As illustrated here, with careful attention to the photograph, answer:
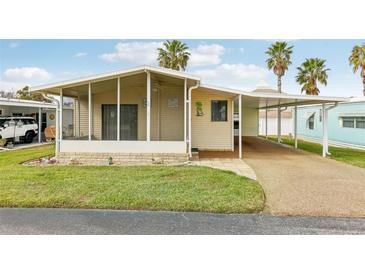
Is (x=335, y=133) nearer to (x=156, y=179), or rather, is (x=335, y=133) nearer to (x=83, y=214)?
(x=156, y=179)

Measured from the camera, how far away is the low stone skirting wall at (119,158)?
9992mm

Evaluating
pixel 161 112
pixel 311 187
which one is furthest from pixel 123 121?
pixel 311 187

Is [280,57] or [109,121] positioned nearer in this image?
[109,121]

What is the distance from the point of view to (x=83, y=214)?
4984 millimetres

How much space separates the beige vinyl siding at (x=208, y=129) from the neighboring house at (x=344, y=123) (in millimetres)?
7777

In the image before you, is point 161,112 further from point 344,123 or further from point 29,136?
point 344,123

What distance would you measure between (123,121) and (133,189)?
25.8ft

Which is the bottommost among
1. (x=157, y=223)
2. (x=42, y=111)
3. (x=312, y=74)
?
(x=157, y=223)

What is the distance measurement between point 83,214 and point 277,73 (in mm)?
26173

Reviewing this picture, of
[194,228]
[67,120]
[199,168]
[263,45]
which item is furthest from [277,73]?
[194,228]

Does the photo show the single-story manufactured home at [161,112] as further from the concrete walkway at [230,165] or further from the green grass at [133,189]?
the green grass at [133,189]

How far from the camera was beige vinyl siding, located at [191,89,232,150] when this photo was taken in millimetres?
13296

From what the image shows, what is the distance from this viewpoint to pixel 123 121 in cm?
1375

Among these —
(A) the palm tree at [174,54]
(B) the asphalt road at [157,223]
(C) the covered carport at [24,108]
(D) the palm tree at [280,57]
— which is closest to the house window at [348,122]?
(D) the palm tree at [280,57]
